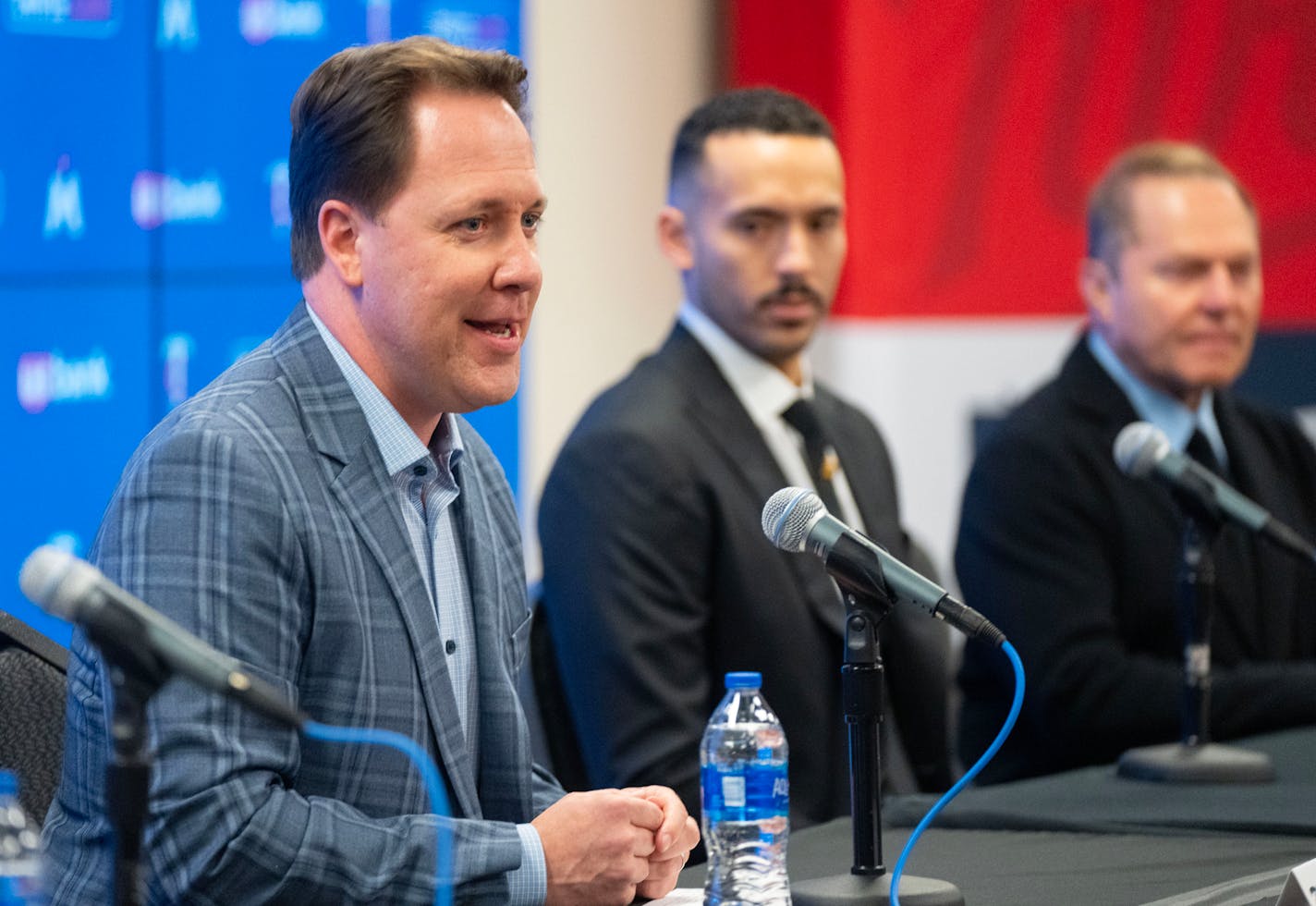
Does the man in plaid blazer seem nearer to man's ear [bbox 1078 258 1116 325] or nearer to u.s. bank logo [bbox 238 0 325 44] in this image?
man's ear [bbox 1078 258 1116 325]

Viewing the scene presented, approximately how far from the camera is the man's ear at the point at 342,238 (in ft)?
6.28

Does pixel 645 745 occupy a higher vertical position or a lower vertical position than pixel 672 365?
lower

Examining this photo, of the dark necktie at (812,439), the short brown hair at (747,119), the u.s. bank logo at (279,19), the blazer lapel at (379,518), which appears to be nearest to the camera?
the blazer lapel at (379,518)

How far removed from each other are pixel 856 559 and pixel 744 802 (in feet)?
0.94

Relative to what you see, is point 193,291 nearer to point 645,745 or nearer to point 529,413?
point 529,413

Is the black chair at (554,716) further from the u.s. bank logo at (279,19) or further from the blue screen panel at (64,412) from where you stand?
the u.s. bank logo at (279,19)

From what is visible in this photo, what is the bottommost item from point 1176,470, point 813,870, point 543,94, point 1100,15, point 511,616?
point 813,870

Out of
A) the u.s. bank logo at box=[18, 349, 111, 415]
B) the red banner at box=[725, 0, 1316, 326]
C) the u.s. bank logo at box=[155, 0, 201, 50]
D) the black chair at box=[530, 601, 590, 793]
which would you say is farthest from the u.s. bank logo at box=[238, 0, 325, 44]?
the black chair at box=[530, 601, 590, 793]

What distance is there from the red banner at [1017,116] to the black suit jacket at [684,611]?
207 cm

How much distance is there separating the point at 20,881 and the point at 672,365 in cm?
183

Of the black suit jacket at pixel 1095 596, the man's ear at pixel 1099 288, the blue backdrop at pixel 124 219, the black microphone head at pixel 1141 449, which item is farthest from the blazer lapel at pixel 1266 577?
the blue backdrop at pixel 124 219

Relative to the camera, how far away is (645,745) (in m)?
2.65

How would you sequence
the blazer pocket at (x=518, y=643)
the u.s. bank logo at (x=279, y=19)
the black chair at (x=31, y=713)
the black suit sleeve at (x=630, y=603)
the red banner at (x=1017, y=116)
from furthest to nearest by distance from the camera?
the red banner at (x=1017, y=116), the u.s. bank logo at (x=279, y=19), the black suit sleeve at (x=630, y=603), the blazer pocket at (x=518, y=643), the black chair at (x=31, y=713)

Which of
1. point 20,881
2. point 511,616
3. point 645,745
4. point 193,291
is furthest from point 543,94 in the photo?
point 20,881
